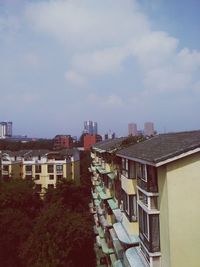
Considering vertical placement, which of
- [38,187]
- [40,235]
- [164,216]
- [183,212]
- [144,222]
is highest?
[183,212]

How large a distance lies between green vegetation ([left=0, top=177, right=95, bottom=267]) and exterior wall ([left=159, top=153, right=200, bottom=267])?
48.4 ft

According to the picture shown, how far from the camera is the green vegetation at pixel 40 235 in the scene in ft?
78.6

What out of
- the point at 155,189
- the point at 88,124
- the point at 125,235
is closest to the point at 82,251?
the point at 125,235

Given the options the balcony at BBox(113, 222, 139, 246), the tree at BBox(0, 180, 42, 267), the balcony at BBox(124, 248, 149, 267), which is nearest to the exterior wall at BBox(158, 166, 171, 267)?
the balcony at BBox(124, 248, 149, 267)

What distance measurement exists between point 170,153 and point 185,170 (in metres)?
0.74

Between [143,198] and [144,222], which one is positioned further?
A: [144,222]

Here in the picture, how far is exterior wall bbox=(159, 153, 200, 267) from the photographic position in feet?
32.7

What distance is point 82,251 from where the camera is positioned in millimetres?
27859

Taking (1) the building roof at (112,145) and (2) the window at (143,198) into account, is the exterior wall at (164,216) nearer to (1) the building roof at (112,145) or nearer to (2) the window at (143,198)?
(2) the window at (143,198)

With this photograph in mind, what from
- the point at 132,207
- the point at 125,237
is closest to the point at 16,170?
the point at 125,237

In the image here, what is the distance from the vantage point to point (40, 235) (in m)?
25.0

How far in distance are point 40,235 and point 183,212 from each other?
57.0 ft

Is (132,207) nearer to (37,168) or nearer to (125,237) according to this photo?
(125,237)

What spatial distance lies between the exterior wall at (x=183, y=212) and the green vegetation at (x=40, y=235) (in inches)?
581
